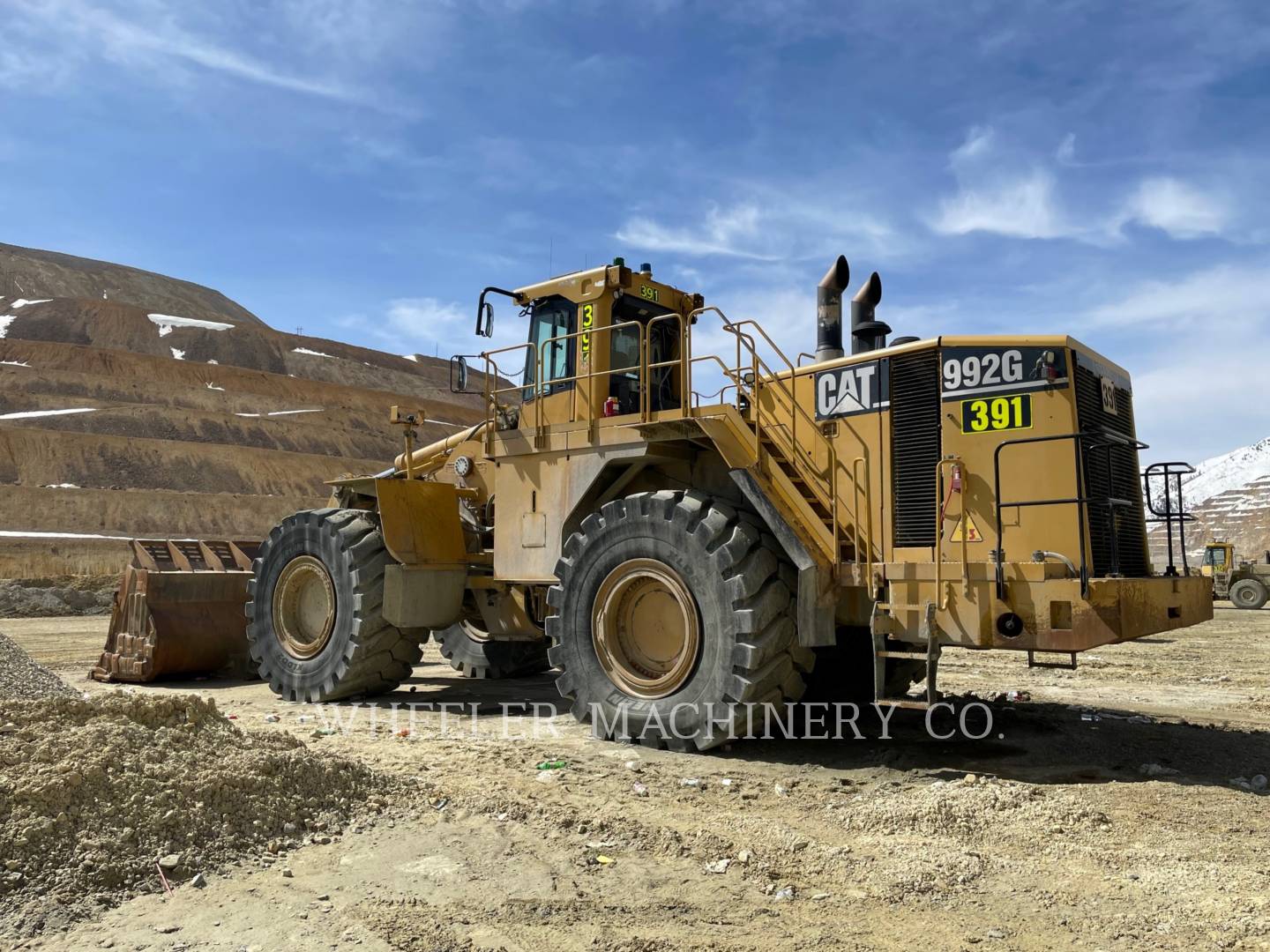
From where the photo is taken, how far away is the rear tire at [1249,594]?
96.9ft

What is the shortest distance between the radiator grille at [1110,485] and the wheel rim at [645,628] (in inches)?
102

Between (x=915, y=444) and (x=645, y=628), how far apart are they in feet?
7.47

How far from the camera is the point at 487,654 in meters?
10.9

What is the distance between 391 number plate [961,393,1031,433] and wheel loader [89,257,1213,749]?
1 centimetres

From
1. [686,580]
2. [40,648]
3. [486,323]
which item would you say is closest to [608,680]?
[686,580]

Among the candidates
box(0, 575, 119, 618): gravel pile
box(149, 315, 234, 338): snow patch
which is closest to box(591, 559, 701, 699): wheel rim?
box(0, 575, 119, 618): gravel pile

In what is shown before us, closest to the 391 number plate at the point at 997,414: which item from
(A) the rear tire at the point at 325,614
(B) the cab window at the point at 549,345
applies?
(B) the cab window at the point at 549,345

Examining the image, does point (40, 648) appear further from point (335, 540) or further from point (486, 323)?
point (486, 323)

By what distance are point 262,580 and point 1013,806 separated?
7.11 meters

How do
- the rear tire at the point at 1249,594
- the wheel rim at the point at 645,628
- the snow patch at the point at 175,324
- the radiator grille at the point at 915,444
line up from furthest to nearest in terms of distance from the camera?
the snow patch at the point at 175,324
the rear tire at the point at 1249,594
the wheel rim at the point at 645,628
the radiator grille at the point at 915,444

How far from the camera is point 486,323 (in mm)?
8992

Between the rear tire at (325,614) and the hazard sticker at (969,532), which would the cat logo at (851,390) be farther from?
the rear tire at (325,614)

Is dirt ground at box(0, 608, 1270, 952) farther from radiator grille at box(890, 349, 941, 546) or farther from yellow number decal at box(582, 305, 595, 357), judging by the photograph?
yellow number decal at box(582, 305, 595, 357)

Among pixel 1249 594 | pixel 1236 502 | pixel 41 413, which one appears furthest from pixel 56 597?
pixel 1236 502
